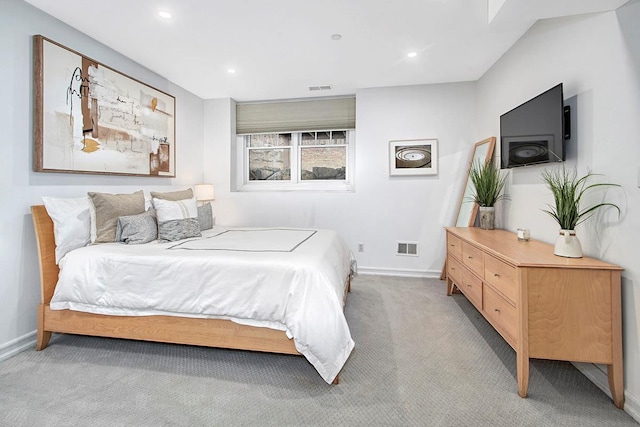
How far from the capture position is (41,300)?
229cm

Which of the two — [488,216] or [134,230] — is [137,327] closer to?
[134,230]

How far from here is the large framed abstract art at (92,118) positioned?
2.27 metres

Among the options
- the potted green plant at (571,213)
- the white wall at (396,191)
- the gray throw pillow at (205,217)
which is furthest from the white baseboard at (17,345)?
the potted green plant at (571,213)

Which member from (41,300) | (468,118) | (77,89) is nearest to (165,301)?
(41,300)

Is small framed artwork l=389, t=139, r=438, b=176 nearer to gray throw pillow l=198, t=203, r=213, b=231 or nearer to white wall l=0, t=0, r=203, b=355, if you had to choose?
gray throw pillow l=198, t=203, r=213, b=231

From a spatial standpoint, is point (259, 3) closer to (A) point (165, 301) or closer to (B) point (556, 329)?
(A) point (165, 301)

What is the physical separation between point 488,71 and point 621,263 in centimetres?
262

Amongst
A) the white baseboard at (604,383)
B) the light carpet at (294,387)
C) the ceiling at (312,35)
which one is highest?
the ceiling at (312,35)

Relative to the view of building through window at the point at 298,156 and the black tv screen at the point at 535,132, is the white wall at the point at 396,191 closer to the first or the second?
the view of building through window at the point at 298,156

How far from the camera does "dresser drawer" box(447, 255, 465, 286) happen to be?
2.80 m

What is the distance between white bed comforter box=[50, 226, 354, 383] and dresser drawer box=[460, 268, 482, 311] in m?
1.08

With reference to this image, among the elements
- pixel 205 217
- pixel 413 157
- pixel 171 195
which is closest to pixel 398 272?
pixel 413 157

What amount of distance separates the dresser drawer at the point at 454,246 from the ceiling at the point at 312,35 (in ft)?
5.86

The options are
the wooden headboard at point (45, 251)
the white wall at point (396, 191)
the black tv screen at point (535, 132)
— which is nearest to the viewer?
the black tv screen at point (535, 132)
